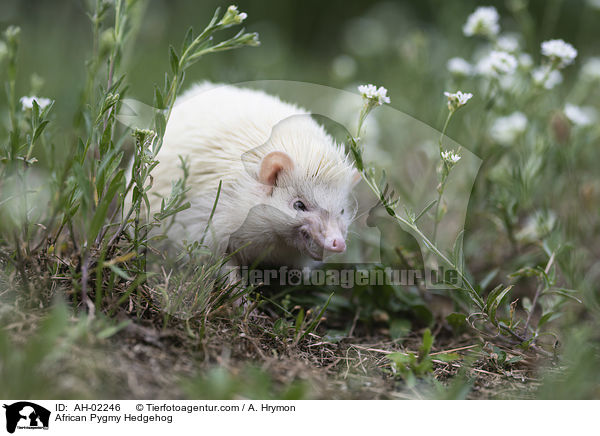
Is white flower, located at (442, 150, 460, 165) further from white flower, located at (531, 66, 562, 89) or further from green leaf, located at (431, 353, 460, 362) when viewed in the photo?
white flower, located at (531, 66, 562, 89)

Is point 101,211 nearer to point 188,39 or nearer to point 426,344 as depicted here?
point 188,39

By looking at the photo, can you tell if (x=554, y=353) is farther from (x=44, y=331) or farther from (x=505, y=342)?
(x=44, y=331)

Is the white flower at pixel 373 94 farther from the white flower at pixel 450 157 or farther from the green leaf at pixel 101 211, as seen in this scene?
the green leaf at pixel 101 211

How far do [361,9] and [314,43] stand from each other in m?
0.94

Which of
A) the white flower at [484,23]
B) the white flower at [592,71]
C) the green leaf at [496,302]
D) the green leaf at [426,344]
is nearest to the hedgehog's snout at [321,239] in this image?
the green leaf at [426,344]

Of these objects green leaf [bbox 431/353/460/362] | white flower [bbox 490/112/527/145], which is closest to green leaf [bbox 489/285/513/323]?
green leaf [bbox 431/353/460/362]
